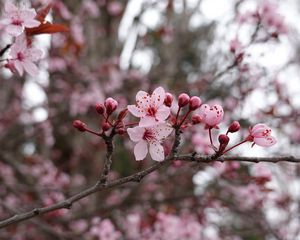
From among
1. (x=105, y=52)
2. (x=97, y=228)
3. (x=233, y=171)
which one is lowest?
(x=233, y=171)

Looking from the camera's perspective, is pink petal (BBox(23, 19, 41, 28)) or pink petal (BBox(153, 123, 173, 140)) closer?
pink petal (BBox(153, 123, 173, 140))

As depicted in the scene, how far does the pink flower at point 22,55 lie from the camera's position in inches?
62.1

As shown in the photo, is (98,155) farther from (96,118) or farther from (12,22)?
(12,22)

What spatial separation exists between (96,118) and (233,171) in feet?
8.61

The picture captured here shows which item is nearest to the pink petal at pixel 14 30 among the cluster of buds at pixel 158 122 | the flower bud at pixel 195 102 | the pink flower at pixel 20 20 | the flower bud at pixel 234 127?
the pink flower at pixel 20 20

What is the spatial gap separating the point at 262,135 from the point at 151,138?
328mm

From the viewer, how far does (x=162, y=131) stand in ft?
4.09

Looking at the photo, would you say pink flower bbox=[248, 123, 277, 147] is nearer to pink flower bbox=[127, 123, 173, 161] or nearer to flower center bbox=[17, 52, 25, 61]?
pink flower bbox=[127, 123, 173, 161]

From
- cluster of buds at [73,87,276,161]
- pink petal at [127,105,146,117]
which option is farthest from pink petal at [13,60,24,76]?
pink petal at [127,105,146,117]

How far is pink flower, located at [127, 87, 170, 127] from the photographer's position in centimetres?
122

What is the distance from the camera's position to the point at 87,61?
16.6 ft

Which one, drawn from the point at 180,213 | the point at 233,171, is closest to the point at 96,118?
the point at 180,213

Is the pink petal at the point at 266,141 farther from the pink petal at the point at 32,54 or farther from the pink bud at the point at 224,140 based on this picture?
the pink petal at the point at 32,54

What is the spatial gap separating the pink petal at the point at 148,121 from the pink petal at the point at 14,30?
0.58 m
